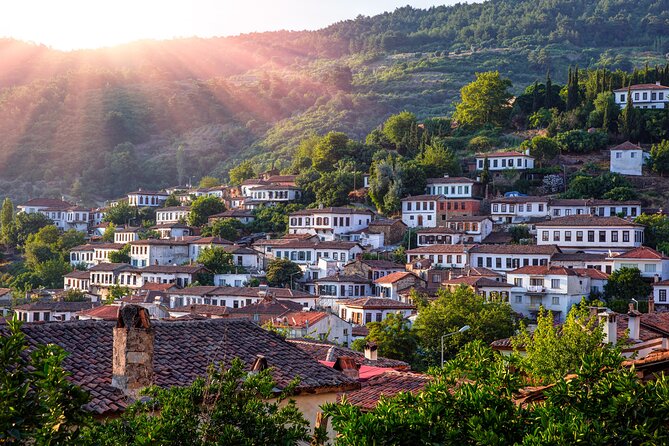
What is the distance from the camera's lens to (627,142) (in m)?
85.4

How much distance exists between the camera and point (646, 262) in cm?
6291

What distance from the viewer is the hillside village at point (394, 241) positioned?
58.9 meters

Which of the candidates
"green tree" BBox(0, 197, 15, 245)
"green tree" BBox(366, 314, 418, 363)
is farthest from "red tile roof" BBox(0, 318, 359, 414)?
"green tree" BBox(0, 197, 15, 245)

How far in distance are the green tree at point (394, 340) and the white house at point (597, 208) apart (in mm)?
31607

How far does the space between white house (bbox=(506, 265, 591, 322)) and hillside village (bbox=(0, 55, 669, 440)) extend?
9 cm

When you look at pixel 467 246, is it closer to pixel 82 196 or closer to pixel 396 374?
pixel 396 374

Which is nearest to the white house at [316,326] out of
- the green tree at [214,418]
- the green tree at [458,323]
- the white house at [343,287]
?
the green tree at [458,323]

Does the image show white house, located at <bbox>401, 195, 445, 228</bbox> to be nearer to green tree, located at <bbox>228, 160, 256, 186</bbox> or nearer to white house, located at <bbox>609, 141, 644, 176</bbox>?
white house, located at <bbox>609, 141, 644, 176</bbox>

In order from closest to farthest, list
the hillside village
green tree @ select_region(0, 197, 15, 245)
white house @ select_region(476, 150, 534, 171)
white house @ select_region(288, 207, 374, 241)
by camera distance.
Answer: the hillside village < white house @ select_region(288, 207, 374, 241) < white house @ select_region(476, 150, 534, 171) < green tree @ select_region(0, 197, 15, 245)

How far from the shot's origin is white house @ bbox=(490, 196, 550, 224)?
77562mm

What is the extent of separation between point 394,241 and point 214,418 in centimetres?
6966

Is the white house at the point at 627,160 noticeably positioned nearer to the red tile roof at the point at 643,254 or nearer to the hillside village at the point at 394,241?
the hillside village at the point at 394,241

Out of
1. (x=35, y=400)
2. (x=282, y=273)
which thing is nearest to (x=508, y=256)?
(x=282, y=273)

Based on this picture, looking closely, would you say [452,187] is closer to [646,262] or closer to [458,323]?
[646,262]
